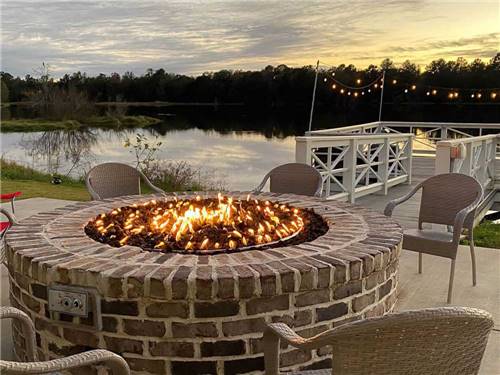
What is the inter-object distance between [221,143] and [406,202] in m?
14.1

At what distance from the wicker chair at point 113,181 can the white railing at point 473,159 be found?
2.95m

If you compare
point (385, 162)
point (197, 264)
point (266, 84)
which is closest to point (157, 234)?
point (197, 264)

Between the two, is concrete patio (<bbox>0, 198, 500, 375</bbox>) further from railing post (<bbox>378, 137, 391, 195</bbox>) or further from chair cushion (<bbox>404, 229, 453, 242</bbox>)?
railing post (<bbox>378, 137, 391, 195</bbox>)

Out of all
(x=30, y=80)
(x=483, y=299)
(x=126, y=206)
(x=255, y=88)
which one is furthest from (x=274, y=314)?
(x=30, y=80)

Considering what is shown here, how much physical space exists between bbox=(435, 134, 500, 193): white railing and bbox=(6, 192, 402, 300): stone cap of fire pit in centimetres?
267

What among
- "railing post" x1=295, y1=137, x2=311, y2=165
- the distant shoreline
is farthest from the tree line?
"railing post" x1=295, y1=137, x2=311, y2=165

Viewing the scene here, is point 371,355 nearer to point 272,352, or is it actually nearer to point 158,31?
point 272,352

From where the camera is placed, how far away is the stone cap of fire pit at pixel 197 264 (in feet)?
6.72

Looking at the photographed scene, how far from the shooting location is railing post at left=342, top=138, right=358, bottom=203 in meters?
6.93

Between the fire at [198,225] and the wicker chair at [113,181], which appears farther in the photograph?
the wicker chair at [113,181]

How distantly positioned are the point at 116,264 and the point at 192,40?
29.4 feet

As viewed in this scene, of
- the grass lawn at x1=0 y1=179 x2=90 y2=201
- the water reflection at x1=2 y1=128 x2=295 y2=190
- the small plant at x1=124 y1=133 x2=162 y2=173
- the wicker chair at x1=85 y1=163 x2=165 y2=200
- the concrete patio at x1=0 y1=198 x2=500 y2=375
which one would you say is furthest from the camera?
the water reflection at x1=2 y1=128 x2=295 y2=190

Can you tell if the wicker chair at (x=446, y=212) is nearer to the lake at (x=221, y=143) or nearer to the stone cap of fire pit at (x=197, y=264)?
the stone cap of fire pit at (x=197, y=264)

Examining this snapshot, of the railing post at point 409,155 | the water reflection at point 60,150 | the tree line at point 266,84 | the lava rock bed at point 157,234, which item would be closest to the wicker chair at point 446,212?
the lava rock bed at point 157,234
